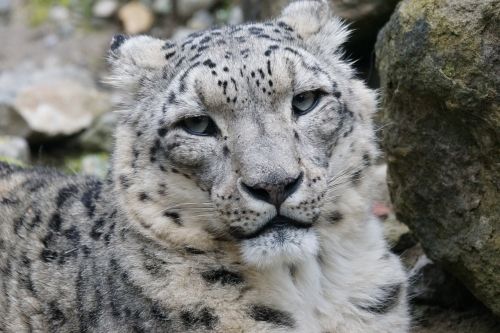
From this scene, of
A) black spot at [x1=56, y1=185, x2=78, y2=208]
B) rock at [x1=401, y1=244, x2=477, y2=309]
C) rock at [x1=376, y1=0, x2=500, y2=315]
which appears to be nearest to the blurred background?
rock at [x1=401, y1=244, x2=477, y2=309]

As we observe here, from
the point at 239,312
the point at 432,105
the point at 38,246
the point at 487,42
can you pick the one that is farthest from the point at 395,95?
the point at 38,246

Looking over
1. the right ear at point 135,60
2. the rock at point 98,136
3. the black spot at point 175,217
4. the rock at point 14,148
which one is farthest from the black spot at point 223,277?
the rock at point 98,136

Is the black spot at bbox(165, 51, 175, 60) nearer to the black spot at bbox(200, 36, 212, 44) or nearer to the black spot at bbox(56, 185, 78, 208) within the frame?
the black spot at bbox(200, 36, 212, 44)

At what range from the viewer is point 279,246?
3.66 meters

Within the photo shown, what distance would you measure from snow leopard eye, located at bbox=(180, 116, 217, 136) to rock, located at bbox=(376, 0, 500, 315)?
1064 millimetres

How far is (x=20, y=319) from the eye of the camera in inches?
181

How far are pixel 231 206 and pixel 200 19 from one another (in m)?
9.18

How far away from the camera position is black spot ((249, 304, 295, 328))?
395 cm

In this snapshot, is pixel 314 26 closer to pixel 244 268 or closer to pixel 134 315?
pixel 244 268

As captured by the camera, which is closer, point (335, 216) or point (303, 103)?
point (303, 103)

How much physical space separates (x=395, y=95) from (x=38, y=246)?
6.74 feet

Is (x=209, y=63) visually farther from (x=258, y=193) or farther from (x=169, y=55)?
(x=258, y=193)

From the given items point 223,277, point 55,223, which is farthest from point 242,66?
point 55,223

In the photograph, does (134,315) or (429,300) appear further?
(429,300)
